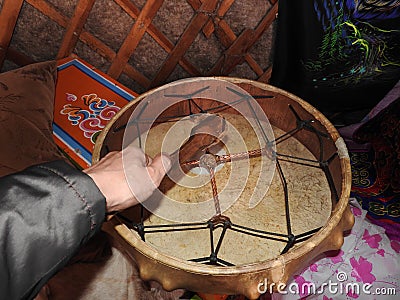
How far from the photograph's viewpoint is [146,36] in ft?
5.41

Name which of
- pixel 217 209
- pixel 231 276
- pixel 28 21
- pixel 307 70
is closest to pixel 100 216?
pixel 231 276

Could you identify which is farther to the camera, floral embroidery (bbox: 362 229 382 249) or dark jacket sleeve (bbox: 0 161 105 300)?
floral embroidery (bbox: 362 229 382 249)

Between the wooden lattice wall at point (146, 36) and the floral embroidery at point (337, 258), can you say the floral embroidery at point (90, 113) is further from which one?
the floral embroidery at point (337, 258)

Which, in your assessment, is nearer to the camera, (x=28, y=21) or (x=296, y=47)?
(x=28, y=21)

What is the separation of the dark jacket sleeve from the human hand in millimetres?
40

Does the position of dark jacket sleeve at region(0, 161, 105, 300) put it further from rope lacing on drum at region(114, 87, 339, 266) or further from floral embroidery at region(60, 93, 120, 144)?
floral embroidery at region(60, 93, 120, 144)

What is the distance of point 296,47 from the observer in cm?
163

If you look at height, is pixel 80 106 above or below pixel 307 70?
below

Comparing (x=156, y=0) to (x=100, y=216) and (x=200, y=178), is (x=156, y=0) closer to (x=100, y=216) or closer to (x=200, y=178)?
(x=200, y=178)

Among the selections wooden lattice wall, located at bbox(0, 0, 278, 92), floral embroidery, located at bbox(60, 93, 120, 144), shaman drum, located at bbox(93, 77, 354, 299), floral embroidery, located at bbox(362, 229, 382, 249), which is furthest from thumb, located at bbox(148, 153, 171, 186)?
wooden lattice wall, located at bbox(0, 0, 278, 92)

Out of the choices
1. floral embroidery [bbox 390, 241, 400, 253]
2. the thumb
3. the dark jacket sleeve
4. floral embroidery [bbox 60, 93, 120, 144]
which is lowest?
floral embroidery [bbox 60, 93, 120, 144]

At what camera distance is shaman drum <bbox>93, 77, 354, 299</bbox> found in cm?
72

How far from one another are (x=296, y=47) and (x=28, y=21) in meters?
0.99

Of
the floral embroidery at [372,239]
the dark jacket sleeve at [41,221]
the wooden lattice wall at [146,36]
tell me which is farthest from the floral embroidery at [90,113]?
the floral embroidery at [372,239]
